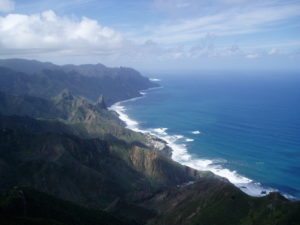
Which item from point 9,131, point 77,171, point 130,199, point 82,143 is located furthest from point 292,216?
point 9,131

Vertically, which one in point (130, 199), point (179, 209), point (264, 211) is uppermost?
point (264, 211)

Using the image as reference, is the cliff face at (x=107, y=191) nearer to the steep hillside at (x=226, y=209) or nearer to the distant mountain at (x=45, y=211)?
the distant mountain at (x=45, y=211)

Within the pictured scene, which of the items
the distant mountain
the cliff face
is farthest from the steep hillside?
the distant mountain

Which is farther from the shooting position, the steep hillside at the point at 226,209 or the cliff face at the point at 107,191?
the cliff face at the point at 107,191

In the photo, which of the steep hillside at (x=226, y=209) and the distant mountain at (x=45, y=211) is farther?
the steep hillside at (x=226, y=209)

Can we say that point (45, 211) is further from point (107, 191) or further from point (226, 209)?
point (226, 209)

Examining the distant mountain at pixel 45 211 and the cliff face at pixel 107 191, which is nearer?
the distant mountain at pixel 45 211

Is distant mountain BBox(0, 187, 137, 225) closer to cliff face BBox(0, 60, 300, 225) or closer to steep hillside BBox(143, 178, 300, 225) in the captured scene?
cliff face BBox(0, 60, 300, 225)

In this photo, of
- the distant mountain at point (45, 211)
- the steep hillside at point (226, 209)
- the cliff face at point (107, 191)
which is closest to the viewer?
the distant mountain at point (45, 211)

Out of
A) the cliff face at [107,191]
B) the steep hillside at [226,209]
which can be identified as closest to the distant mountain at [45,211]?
the cliff face at [107,191]

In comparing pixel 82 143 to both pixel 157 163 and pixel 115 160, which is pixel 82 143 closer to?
pixel 115 160

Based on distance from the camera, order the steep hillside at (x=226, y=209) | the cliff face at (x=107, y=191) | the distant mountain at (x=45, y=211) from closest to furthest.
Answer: the distant mountain at (x=45, y=211) → the steep hillside at (x=226, y=209) → the cliff face at (x=107, y=191)
